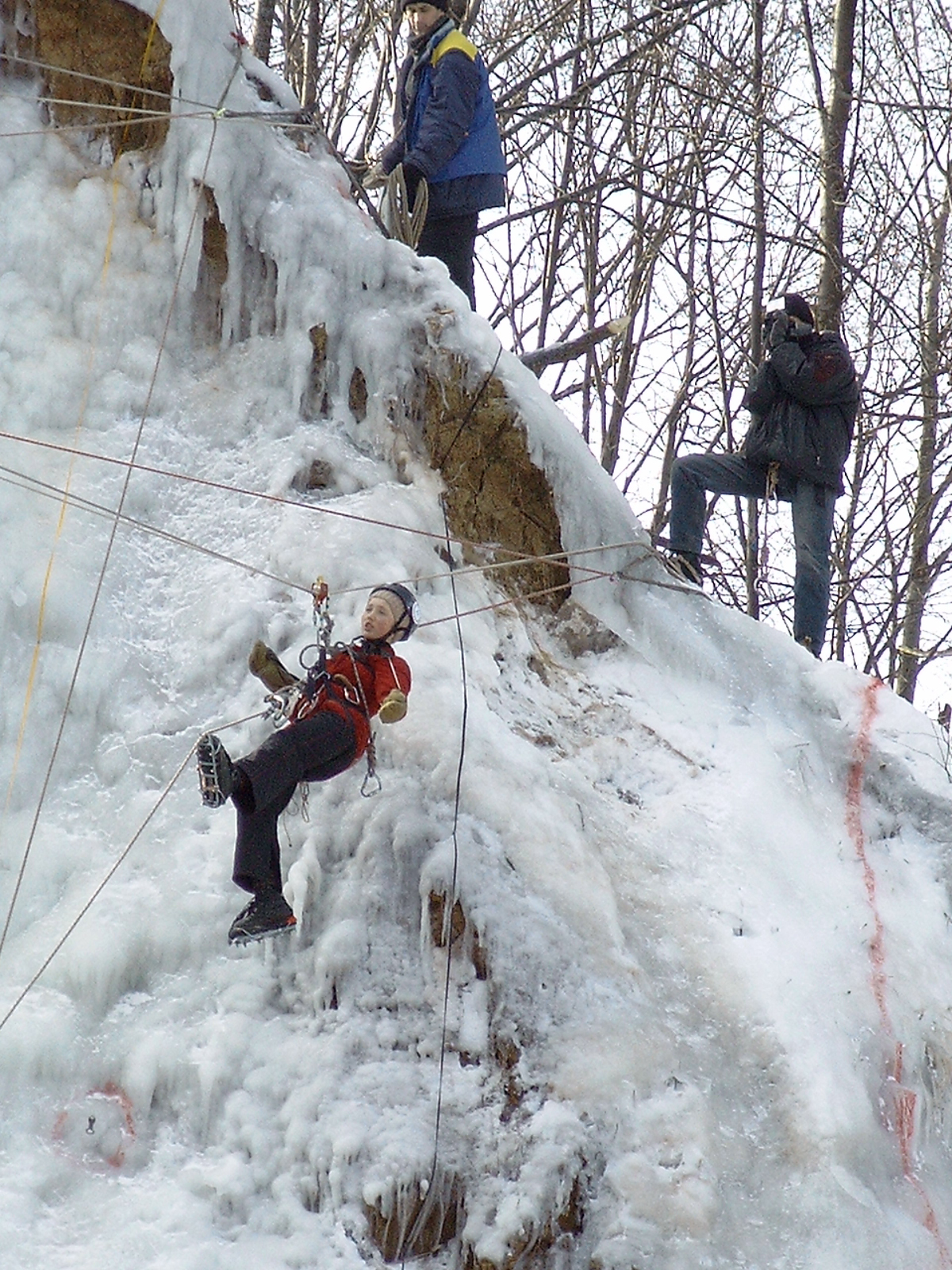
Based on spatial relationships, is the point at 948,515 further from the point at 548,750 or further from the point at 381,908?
the point at 381,908

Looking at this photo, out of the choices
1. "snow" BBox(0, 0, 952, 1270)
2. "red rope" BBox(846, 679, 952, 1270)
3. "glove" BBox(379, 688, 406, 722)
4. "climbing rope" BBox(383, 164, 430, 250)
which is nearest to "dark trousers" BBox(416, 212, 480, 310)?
"climbing rope" BBox(383, 164, 430, 250)

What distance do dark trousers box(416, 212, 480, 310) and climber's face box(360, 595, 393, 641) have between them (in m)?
2.20

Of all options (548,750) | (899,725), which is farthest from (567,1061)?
(899,725)

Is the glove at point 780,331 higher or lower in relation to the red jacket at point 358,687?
higher

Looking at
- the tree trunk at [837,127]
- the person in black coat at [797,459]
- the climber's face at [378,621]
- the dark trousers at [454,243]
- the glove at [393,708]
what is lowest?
the glove at [393,708]

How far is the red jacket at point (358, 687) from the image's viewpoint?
3.63 meters

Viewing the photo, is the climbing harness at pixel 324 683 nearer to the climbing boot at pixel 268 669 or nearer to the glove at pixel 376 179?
the climbing boot at pixel 268 669

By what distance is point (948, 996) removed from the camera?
14.0 feet

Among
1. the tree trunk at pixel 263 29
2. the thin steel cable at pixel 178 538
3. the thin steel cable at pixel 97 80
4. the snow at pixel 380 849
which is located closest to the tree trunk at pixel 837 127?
the snow at pixel 380 849

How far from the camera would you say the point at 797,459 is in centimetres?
528

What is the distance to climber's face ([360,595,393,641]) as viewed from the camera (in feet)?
12.4

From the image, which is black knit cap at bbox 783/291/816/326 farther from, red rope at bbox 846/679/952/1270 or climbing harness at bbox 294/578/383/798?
climbing harness at bbox 294/578/383/798

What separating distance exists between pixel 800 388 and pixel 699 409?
6.34 metres

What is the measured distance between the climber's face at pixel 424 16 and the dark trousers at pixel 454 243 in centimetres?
74
